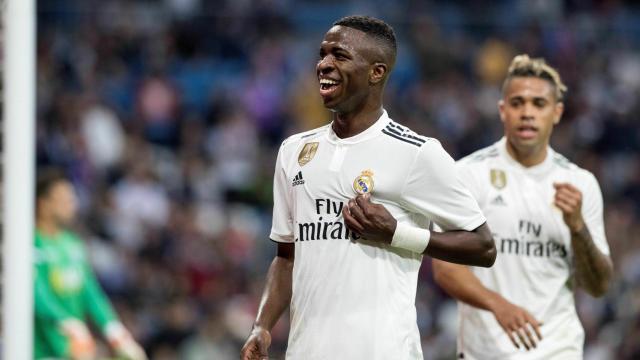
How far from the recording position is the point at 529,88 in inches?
249

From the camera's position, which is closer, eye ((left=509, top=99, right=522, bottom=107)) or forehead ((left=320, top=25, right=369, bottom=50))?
forehead ((left=320, top=25, right=369, bottom=50))

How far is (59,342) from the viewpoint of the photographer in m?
8.80

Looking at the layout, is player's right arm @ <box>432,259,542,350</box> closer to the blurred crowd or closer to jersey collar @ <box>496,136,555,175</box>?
jersey collar @ <box>496,136,555,175</box>

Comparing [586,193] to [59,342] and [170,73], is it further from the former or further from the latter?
[170,73]

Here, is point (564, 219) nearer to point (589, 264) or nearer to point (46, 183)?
point (589, 264)

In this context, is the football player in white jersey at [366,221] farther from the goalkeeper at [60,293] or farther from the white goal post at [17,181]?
the goalkeeper at [60,293]

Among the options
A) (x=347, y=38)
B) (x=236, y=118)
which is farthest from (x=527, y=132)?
(x=236, y=118)

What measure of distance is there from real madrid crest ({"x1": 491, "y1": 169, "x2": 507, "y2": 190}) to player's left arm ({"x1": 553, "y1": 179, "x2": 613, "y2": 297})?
0.45 meters

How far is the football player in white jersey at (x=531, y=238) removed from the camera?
19.6 ft

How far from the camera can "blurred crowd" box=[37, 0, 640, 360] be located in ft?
41.2

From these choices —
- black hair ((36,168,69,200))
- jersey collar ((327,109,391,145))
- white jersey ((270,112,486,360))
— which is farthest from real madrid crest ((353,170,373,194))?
black hair ((36,168,69,200))

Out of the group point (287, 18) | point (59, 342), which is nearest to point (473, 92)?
point (287, 18)

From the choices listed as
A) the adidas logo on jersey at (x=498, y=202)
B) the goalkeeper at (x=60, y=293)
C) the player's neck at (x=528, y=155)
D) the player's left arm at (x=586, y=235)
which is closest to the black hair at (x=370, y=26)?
the player's left arm at (x=586, y=235)

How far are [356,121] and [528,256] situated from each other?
177 centimetres
